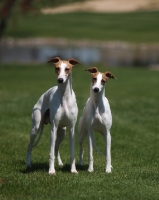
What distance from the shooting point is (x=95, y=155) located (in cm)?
1289

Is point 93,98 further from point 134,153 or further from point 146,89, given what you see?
point 146,89

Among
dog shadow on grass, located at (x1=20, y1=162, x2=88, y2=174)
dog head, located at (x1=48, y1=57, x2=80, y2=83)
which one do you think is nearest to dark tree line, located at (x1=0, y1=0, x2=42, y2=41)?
dog shadow on grass, located at (x1=20, y1=162, x2=88, y2=174)

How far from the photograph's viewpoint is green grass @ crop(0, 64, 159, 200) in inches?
340


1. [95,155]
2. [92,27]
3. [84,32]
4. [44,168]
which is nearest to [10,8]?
[95,155]

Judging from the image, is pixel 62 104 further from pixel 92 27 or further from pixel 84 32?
Result: pixel 92 27

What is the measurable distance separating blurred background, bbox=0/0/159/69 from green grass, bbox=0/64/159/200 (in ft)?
50.0

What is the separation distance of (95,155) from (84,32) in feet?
187

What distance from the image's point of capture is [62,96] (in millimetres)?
10078

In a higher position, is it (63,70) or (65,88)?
(63,70)

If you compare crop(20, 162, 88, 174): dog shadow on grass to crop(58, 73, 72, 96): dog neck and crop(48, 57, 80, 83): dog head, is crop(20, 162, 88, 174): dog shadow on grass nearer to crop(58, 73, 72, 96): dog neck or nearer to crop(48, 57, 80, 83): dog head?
crop(58, 73, 72, 96): dog neck

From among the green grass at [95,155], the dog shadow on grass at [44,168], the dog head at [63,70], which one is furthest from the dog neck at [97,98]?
the dog shadow on grass at [44,168]

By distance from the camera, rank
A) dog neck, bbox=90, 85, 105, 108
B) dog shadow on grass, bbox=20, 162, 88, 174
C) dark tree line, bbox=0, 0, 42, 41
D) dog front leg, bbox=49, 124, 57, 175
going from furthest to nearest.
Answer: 1. dark tree line, bbox=0, 0, 42, 41
2. dog shadow on grass, bbox=20, 162, 88, 174
3. dog neck, bbox=90, 85, 105, 108
4. dog front leg, bbox=49, 124, 57, 175

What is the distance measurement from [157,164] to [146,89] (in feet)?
53.8

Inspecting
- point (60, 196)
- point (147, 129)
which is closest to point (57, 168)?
point (60, 196)
